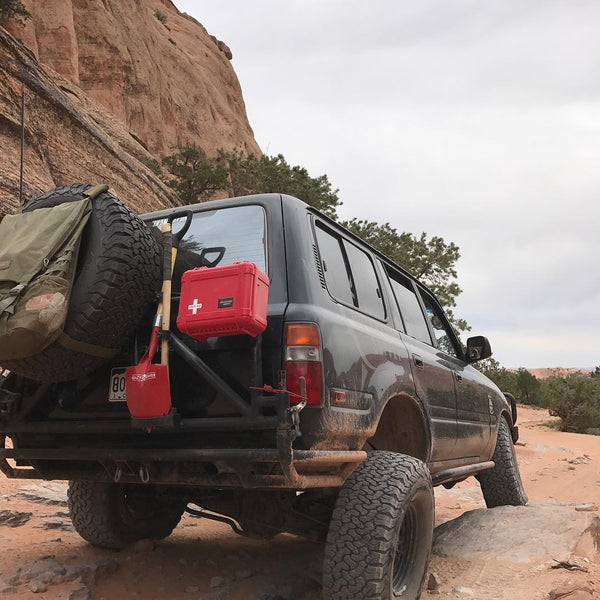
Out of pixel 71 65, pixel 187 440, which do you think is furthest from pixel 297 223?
pixel 71 65

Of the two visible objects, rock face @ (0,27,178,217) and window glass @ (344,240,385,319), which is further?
rock face @ (0,27,178,217)

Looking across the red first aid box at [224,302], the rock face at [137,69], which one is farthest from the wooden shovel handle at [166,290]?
the rock face at [137,69]

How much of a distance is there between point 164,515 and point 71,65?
33.5m

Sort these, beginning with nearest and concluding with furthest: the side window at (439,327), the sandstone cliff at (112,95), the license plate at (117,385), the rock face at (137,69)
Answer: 1. the license plate at (117,385)
2. the side window at (439,327)
3. the sandstone cliff at (112,95)
4. the rock face at (137,69)

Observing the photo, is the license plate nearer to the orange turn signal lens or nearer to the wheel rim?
the orange turn signal lens

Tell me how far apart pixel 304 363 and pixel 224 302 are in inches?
16.5

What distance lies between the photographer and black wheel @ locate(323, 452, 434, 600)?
251cm

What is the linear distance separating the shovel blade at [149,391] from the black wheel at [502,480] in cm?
369

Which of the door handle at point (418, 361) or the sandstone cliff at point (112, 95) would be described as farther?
the sandstone cliff at point (112, 95)

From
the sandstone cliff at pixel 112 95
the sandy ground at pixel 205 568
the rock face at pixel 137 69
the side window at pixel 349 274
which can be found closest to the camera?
the side window at pixel 349 274

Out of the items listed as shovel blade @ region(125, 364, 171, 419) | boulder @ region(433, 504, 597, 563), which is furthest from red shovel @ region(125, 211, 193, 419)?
boulder @ region(433, 504, 597, 563)

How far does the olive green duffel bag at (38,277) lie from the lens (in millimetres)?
2311

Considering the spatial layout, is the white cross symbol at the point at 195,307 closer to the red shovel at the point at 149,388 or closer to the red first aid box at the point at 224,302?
the red first aid box at the point at 224,302

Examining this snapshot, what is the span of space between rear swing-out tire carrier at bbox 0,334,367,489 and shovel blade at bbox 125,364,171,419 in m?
0.05
